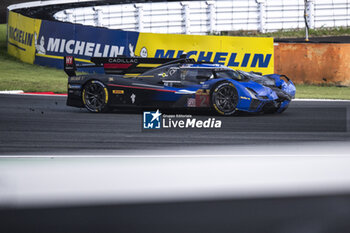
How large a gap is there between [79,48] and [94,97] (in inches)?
353

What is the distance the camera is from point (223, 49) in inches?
665

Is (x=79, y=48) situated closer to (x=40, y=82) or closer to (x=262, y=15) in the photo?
(x=40, y=82)

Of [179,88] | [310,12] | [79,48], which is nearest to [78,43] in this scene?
[79,48]

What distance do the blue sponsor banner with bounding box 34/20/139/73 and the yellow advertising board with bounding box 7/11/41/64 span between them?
12.0 inches

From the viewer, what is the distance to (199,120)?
9703 mm

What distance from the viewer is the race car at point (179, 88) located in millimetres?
9844

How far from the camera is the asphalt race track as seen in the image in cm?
726

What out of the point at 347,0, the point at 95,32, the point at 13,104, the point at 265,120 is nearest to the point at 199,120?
the point at 265,120

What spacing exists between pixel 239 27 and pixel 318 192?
24018 mm

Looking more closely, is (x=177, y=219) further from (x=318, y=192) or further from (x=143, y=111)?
(x=143, y=111)

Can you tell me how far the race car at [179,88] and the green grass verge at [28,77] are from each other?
483cm

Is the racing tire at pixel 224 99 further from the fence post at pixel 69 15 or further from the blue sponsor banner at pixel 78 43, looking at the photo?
the fence post at pixel 69 15

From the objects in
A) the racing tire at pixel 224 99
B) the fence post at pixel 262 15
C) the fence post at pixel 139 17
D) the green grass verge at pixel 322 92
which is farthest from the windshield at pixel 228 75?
the fence post at pixel 139 17

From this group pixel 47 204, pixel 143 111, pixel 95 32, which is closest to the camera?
pixel 47 204
